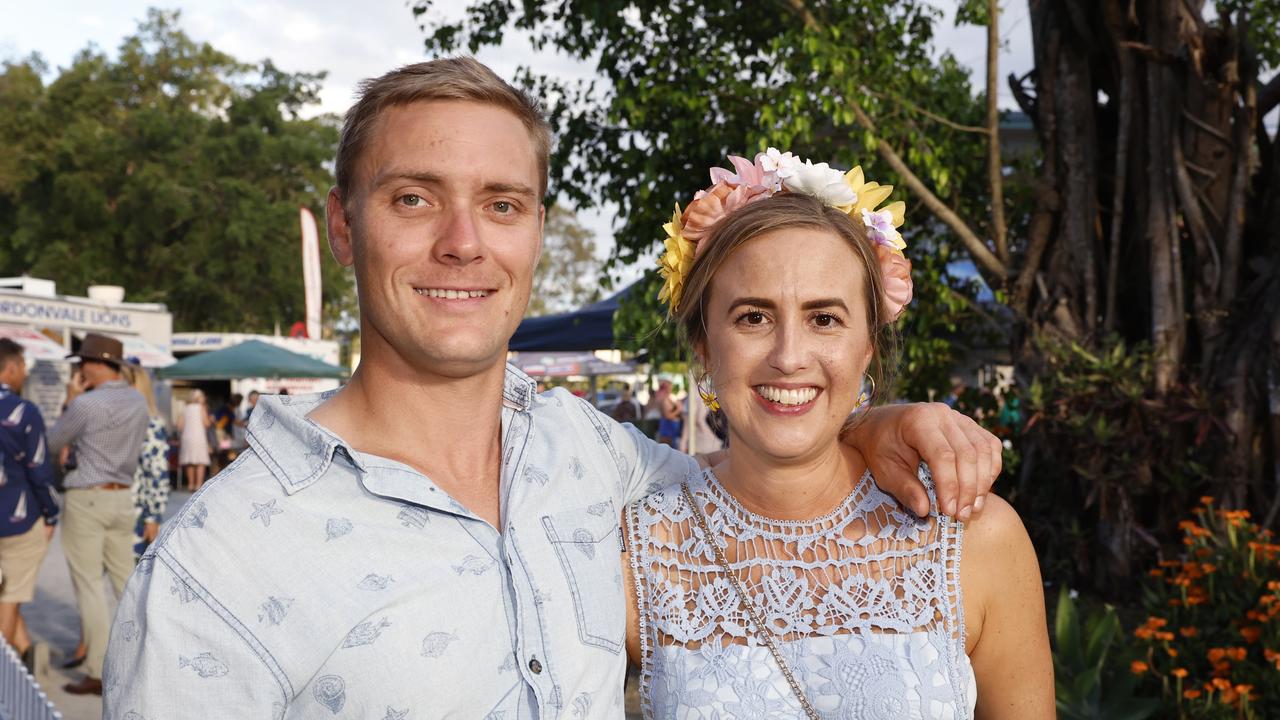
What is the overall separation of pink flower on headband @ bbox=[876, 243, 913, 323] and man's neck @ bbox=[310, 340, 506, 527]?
0.86 m

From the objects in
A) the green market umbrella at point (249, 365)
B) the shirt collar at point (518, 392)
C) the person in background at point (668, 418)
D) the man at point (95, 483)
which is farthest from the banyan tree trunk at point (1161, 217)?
the green market umbrella at point (249, 365)

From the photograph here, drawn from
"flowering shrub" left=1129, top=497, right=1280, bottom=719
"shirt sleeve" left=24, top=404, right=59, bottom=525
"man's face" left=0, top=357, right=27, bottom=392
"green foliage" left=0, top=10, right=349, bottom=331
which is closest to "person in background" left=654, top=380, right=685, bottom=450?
"man's face" left=0, top=357, right=27, bottom=392

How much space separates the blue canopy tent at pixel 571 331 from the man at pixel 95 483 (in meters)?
3.11

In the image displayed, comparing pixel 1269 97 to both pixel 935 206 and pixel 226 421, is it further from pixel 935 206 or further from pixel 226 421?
pixel 226 421

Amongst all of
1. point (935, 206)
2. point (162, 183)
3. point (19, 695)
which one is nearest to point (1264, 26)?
point (935, 206)

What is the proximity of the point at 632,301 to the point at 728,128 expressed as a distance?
1255mm

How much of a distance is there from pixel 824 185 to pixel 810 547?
730mm

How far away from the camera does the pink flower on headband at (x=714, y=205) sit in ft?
7.27

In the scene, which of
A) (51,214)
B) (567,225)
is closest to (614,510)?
(51,214)

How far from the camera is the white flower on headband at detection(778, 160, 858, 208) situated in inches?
84.3

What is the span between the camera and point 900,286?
2178 mm

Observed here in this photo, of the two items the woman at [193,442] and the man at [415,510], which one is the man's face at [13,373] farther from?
the woman at [193,442]

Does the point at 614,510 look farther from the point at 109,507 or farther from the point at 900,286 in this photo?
the point at 109,507

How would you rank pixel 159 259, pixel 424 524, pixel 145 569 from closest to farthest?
pixel 145 569 → pixel 424 524 → pixel 159 259
